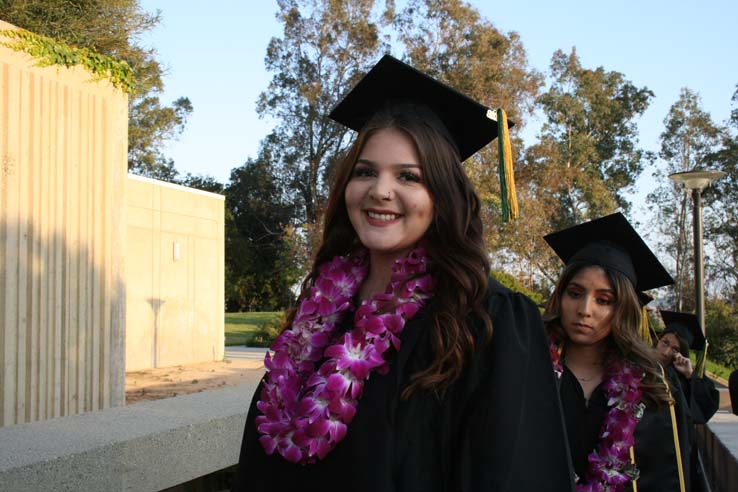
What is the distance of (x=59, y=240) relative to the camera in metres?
7.30

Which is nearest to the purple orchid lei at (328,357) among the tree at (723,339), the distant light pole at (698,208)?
the distant light pole at (698,208)

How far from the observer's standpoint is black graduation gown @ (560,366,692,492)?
3354 millimetres

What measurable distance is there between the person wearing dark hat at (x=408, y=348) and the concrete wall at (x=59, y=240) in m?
5.36

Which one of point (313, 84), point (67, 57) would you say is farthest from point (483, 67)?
point (67, 57)

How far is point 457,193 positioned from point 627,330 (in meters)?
1.96

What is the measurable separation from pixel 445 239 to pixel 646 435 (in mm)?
1971

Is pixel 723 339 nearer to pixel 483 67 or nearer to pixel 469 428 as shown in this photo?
pixel 483 67

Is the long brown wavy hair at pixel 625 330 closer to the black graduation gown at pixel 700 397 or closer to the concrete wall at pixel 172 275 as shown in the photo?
the black graduation gown at pixel 700 397

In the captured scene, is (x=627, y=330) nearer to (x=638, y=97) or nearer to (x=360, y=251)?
(x=360, y=251)

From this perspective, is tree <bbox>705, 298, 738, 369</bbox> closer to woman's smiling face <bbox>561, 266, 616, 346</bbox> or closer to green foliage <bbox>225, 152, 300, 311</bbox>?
green foliage <bbox>225, 152, 300, 311</bbox>

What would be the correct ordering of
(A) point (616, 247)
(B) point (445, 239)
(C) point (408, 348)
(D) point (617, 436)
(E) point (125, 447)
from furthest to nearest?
1. (A) point (616, 247)
2. (D) point (617, 436)
3. (E) point (125, 447)
4. (B) point (445, 239)
5. (C) point (408, 348)

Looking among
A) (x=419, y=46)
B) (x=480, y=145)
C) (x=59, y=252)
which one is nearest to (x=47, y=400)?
(x=59, y=252)

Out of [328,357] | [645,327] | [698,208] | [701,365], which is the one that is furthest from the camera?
[698,208]

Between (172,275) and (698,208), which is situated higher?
(698,208)
